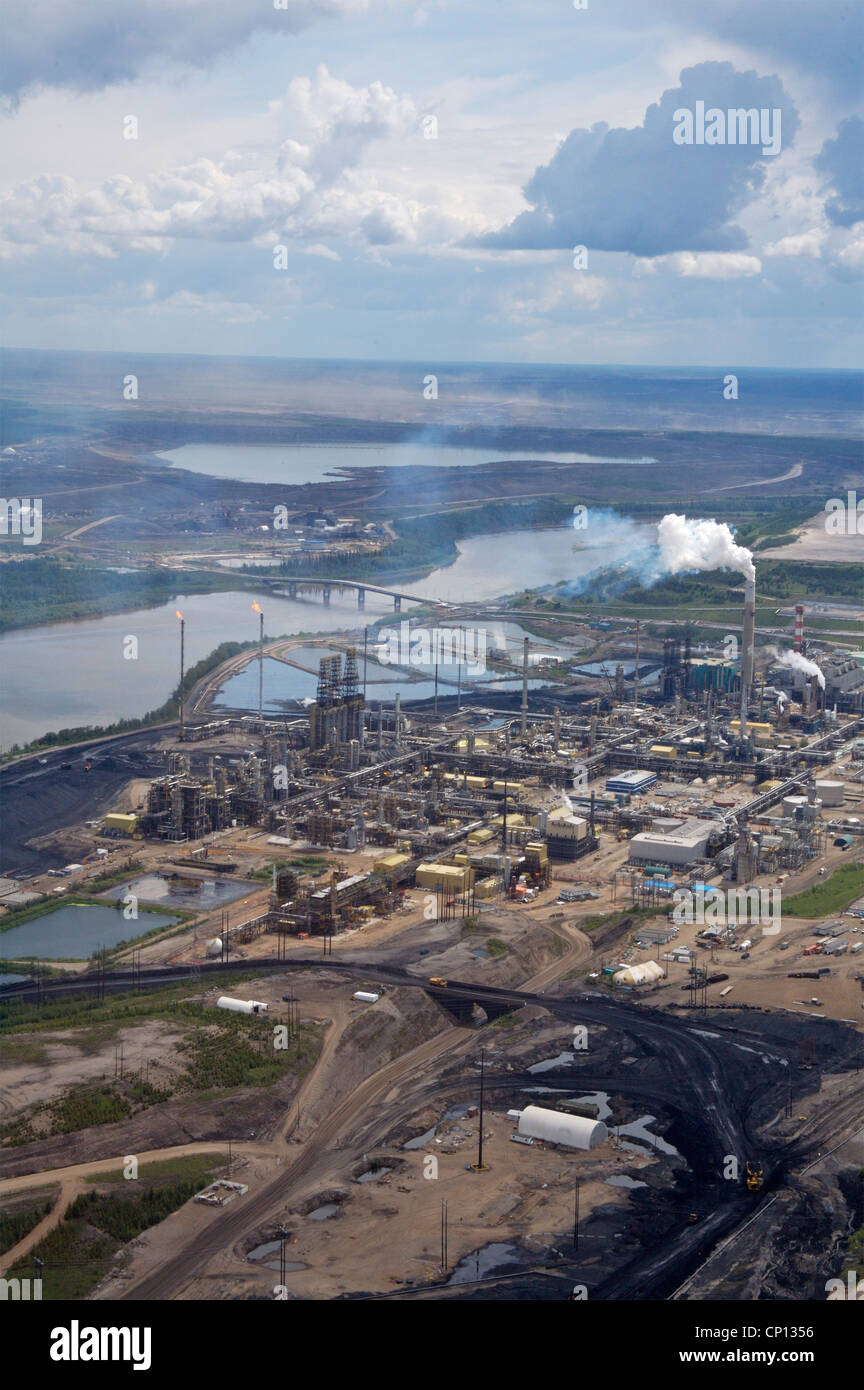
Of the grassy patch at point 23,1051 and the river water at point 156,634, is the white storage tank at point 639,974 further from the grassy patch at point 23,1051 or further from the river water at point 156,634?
the river water at point 156,634

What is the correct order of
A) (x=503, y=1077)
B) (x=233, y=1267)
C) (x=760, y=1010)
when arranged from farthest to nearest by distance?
(x=760, y=1010) < (x=503, y=1077) < (x=233, y=1267)

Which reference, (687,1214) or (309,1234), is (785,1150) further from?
(309,1234)

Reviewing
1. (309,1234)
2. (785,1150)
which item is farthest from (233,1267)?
(785,1150)

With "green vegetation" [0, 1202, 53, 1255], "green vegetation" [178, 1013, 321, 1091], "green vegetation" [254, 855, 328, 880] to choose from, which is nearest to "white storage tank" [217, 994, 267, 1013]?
"green vegetation" [178, 1013, 321, 1091]

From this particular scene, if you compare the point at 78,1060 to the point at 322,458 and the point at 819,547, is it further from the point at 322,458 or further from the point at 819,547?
the point at 322,458

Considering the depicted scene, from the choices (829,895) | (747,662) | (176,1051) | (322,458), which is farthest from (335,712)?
(322,458)

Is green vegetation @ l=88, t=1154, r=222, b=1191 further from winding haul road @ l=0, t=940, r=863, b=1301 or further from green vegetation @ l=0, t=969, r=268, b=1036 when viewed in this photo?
green vegetation @ l=0, t=969, r=268, b=1036
